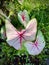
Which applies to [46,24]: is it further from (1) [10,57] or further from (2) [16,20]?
(1) [10,57]

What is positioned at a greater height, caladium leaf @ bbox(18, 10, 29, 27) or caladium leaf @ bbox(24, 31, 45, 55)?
caladium leaf @ bbox(18, 10, 29, 27)

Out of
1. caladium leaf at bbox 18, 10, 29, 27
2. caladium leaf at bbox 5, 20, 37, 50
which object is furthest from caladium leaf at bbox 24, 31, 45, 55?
caladium leaf at bbox 18, 10, 29, 27

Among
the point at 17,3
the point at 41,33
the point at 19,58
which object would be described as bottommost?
the point at 19,58

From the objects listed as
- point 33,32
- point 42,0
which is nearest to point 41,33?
point 33,32

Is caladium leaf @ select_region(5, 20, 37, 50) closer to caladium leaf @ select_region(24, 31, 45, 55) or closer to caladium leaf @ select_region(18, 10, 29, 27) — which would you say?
caladium leaf @ select_region(24, 31, 45, 55)

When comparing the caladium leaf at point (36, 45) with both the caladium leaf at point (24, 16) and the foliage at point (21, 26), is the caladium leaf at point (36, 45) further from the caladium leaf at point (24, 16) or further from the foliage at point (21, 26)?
the caladium leaf at point (24, 16)

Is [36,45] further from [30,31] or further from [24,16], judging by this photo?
[24,16]
